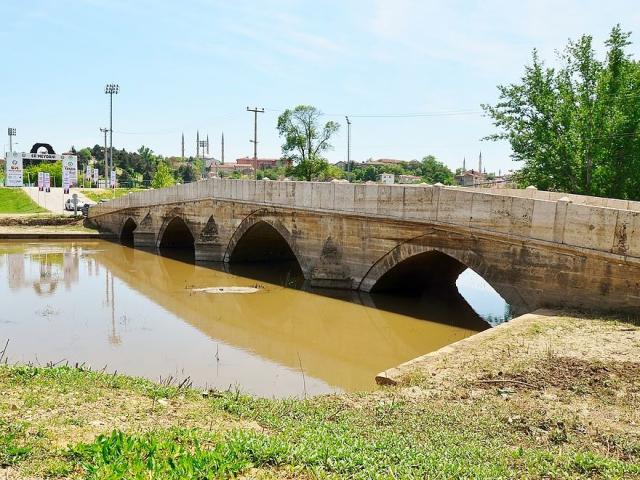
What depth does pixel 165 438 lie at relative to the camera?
5.10 m

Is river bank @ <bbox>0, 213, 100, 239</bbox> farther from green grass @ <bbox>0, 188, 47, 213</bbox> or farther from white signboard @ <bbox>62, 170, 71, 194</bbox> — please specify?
green grass @ <bbox>0, 188, 47, 213</bbox>

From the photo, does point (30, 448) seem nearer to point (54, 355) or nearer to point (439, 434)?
point (439, 434)

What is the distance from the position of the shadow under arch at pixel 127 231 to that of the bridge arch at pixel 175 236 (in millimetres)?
3226

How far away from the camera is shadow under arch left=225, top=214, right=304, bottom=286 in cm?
2128

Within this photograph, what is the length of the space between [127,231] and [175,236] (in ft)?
17.0

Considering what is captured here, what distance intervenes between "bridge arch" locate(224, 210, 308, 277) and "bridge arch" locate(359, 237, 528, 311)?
450cm

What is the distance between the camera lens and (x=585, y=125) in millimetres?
18859

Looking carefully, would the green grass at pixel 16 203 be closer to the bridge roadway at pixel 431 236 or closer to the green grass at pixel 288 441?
the bridge roadway at pixel 431 236

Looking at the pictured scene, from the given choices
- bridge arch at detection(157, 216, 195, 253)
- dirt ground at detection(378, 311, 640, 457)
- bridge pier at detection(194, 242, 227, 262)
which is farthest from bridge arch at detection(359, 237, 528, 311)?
bridge arch at detection(157, 216, 195, 253)

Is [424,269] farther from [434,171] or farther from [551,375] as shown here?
[434,171]

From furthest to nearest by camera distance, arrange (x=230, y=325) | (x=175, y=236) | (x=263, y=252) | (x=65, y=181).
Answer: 1. (x=65, y=181)
2. (x=175, y=236)
3. (x=263, y=252)
4. (x=230, y=325)

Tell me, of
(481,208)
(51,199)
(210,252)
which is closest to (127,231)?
(210,252)

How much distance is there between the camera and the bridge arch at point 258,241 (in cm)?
2117

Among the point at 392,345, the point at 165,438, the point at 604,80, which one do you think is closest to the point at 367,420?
the point at 165,438
